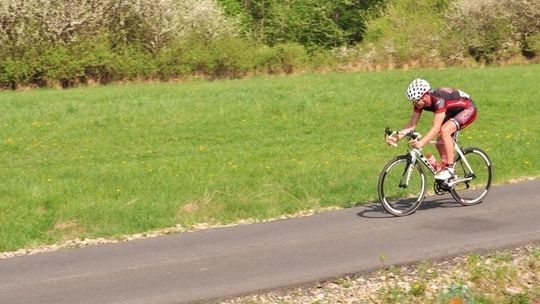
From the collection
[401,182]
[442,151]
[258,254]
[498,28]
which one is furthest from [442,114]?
[498,28]

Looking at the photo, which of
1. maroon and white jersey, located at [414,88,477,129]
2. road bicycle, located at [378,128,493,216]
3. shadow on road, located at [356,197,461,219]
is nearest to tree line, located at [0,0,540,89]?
shadow on road, located at [356,197,461,219]

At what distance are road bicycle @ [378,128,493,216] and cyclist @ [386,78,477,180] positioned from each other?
13 cm

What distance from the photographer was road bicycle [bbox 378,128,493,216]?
44.5 ft

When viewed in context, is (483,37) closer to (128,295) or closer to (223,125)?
(223,125)

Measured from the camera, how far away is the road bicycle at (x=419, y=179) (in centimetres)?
1357

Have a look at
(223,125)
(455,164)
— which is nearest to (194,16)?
(223,125)

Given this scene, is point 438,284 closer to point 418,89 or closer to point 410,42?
point 418,89

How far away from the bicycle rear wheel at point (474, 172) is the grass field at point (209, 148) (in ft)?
4.41

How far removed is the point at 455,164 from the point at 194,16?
28484mm

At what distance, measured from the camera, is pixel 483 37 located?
43.0 m

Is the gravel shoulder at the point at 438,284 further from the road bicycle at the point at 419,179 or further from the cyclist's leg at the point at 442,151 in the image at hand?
the cyclist's leg at the point at 442,151

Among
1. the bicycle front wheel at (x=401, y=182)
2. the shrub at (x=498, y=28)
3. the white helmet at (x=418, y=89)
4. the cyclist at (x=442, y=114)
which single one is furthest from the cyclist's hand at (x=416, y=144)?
the shrub at (x=498, y=28)

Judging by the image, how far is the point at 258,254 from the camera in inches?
450

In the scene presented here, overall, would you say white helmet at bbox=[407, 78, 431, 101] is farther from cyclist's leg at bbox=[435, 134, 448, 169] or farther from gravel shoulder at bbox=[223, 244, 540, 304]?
gravel shoulder at bbox=[223, 244, 540, 304]
